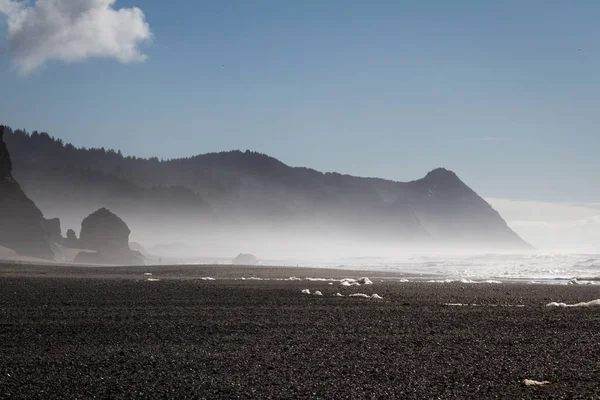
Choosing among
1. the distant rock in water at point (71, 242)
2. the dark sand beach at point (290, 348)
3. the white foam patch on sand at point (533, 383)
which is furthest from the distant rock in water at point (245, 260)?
the white foam patch on sand at point (533, 383)

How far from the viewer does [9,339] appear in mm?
13875

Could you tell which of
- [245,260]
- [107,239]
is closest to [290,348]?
[107,239]

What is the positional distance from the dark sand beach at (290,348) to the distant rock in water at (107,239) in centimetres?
6468

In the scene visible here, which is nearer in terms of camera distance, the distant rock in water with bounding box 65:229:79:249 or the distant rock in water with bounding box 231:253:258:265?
the distant rock in water with bounding box 65:229:79:249

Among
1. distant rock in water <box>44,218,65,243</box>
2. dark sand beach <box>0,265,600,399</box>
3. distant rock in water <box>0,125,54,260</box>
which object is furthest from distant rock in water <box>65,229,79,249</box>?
dark sand beach <box>0,265,600,399</box>

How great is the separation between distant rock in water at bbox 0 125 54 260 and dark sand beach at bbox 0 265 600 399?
2209 inches

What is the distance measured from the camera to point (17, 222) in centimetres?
7475

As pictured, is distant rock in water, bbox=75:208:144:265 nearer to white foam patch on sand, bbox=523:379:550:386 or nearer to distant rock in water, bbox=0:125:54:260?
distant rock in water, bbox=0:125:54:260

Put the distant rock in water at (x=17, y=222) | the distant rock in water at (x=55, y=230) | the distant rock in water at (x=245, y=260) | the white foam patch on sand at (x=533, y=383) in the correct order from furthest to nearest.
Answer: the distant rock in water at (x=245, y=260) < the distant rock in water at (x=55, y=230) < the distant rock in water at (x=17, y=222) < the white foam patch on sand at (x=533, y=383)

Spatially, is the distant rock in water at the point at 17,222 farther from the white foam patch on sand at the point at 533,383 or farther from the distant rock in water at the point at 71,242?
the white foam patch on sand at the point at 533,383

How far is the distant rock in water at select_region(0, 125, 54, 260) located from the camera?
73.6 meters

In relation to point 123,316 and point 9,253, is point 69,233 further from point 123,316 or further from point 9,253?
point 123,316

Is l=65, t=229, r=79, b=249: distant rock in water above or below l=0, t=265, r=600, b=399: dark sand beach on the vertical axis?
above

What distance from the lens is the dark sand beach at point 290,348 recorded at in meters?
9.99
